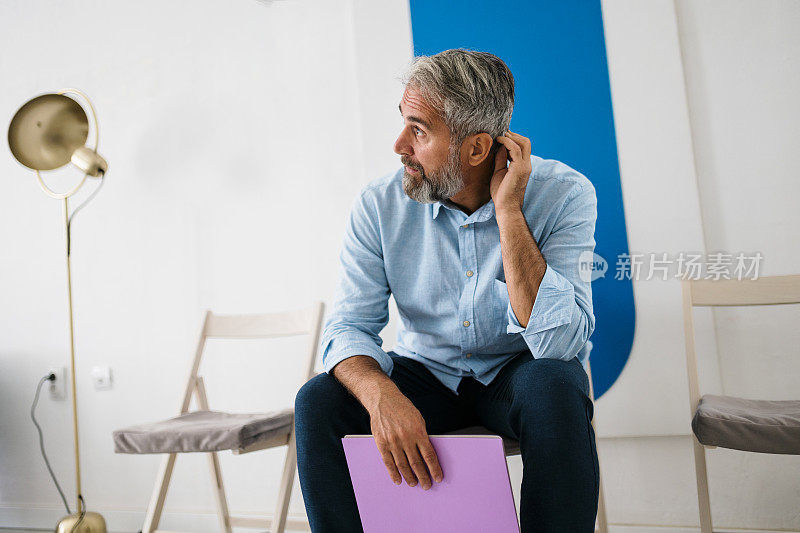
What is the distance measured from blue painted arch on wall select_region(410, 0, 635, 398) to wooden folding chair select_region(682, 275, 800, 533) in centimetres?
23

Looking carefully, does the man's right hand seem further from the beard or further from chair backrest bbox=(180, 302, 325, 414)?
chair backrest bbox=(180, 302, 325, 414)

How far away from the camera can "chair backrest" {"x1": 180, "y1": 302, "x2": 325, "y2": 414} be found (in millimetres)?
1898

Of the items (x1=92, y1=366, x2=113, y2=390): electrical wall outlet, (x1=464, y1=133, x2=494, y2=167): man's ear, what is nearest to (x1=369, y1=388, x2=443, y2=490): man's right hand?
(x1=464, y1=133, x2=494, y2=167): man's ear

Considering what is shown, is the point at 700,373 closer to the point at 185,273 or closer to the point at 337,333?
the point at 337,333

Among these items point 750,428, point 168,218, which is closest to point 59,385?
point 168,218

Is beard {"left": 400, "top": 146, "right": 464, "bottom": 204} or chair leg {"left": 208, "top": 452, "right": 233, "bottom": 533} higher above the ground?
beard {"left": 400, "top": 146, "right": 464, "bottom": 204}

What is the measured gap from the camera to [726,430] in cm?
125

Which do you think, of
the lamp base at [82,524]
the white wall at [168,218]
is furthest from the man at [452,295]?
the lamp base at [82,524]

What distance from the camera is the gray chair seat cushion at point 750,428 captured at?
1190 millimetres

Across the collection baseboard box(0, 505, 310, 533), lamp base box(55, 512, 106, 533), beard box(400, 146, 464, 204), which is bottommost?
baseboard box(0, 505, 310, 533)

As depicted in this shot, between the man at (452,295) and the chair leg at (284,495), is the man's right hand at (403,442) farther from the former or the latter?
the chair leg at (284,495)

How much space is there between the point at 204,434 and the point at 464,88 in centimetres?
105

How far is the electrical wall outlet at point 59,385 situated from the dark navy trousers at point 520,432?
1.88m

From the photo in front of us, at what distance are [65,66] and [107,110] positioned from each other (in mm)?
326
